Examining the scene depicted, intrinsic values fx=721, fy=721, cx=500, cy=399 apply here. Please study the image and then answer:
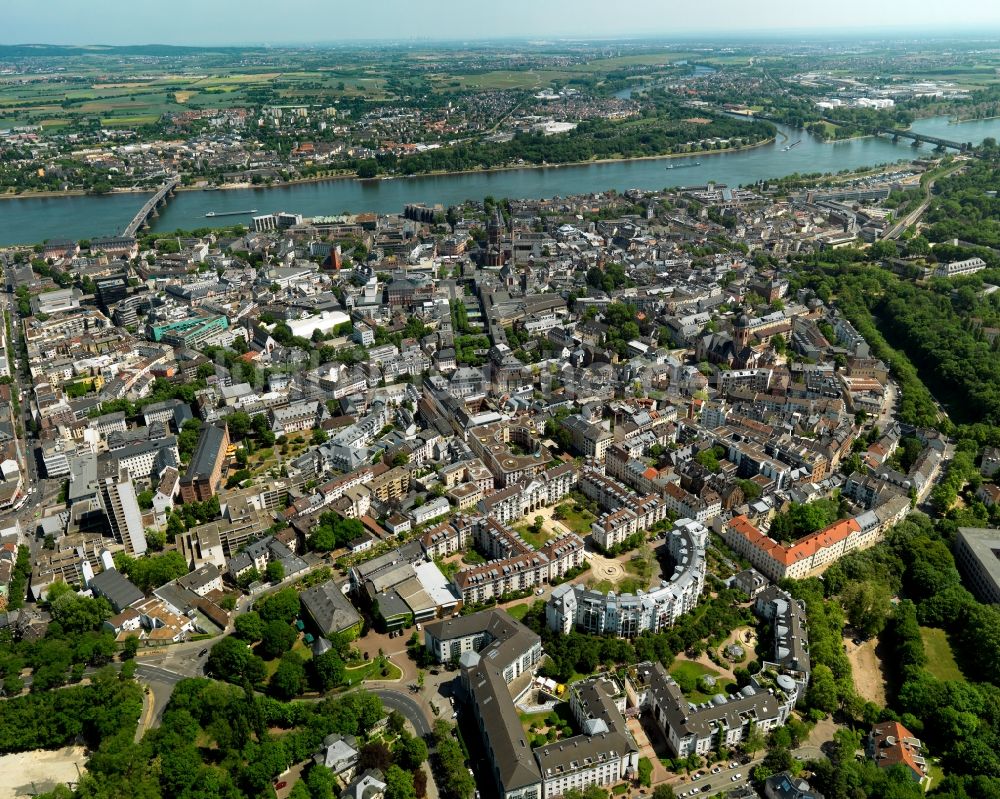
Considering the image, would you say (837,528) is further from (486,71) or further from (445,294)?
(486,71)

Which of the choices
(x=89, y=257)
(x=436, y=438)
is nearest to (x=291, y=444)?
(x=436, y=438)

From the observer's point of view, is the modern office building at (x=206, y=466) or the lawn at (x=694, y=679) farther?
the modern office building at (x=206, y=466)

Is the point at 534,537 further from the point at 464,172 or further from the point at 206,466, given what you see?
the point at 464,172

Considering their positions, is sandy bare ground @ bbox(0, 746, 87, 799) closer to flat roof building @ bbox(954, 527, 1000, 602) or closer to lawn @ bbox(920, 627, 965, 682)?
lawn @ bbox(920, 627, 965, 682)

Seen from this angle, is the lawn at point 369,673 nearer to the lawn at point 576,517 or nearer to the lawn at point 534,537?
the lawn at point 534,537

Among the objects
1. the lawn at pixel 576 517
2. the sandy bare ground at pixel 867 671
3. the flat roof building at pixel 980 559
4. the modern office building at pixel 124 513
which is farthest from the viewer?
the lawn at pixel 576 517

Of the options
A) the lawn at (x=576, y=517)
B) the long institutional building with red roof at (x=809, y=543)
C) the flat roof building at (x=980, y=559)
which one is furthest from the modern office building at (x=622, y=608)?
the flat roof building at (x=980, y=559)
